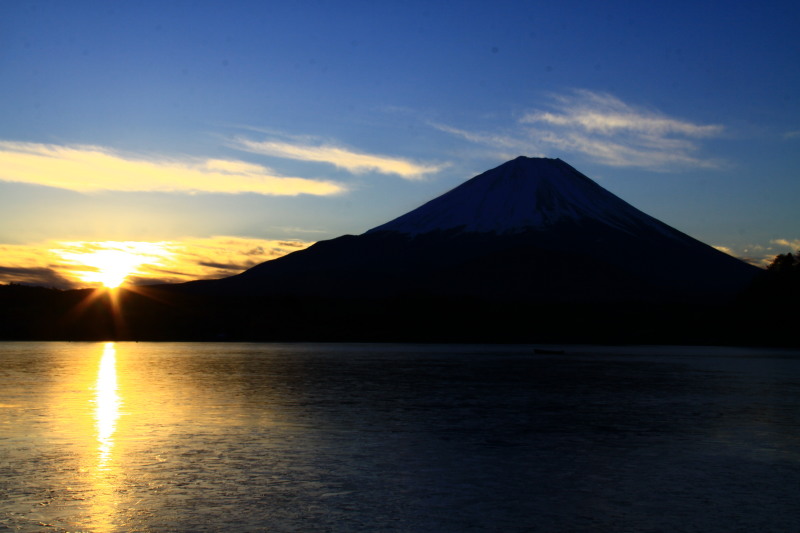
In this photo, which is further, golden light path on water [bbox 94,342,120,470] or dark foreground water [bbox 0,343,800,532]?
golden light path on water [bbox 94,342,120,470]

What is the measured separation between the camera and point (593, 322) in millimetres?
166000

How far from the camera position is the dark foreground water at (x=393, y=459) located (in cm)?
1388

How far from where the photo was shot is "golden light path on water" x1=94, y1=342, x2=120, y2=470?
65.2ft

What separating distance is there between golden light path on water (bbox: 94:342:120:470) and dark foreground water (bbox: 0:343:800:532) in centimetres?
11

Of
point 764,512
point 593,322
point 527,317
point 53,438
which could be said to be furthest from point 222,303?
point 764,512

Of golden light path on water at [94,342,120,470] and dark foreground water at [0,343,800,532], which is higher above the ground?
golden light path on water at [94,342,120,470]

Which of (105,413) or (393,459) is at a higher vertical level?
(105,413)

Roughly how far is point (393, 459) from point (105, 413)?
12.9 meters

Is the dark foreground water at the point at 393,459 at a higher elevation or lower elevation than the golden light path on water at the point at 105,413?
lower

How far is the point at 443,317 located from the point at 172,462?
149 m

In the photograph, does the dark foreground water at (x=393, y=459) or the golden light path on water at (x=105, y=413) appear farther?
the golden light path on water at (x=105, y=413)

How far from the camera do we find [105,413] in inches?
1100

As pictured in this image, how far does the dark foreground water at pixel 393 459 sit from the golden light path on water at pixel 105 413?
0.37 feet

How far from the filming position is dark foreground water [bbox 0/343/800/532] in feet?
45.5
